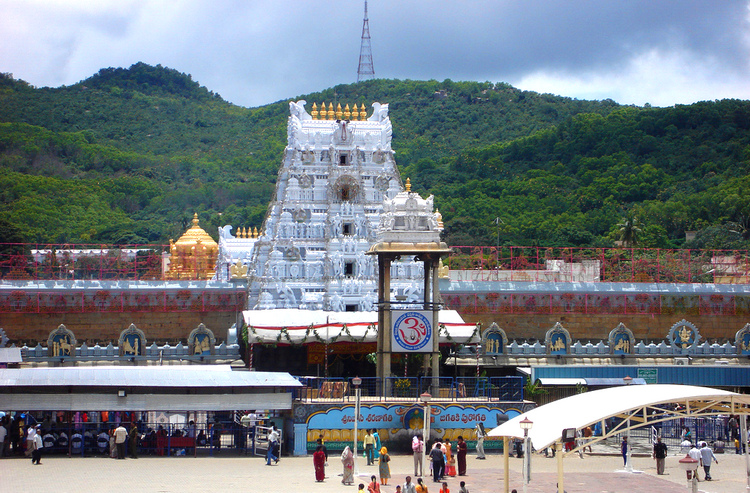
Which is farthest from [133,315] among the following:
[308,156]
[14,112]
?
[14,112]

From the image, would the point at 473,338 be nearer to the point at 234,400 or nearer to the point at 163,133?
the point at 234,400

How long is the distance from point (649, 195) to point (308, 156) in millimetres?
57034

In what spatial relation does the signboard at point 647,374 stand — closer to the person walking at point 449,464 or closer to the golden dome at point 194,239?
the person walking at point 449,464

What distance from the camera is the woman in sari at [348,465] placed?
24.2m

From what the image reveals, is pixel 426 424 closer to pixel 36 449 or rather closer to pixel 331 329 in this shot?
pixel 36 449

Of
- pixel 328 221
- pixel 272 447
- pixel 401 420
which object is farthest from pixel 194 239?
pixel 272 447

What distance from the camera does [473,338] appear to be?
38.4 m

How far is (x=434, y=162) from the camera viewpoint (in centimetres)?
11181

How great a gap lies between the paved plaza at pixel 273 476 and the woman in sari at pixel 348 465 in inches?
12.2

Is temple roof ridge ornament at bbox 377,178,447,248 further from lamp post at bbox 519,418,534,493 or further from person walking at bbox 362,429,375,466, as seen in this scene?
lamp post at bbox 519,418,534,493

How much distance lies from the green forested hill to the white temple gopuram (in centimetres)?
3937

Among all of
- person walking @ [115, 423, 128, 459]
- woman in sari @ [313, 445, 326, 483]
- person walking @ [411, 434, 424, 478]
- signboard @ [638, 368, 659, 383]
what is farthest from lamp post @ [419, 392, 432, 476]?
signboard @ [638, 368, 659, 383]

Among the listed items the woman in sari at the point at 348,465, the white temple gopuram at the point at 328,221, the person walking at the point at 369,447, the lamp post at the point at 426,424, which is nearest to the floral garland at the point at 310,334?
the white temple gopuram at the point at 328,221

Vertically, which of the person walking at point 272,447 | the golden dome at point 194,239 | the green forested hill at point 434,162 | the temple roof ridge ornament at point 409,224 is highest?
the green forested hill at point 434,162
